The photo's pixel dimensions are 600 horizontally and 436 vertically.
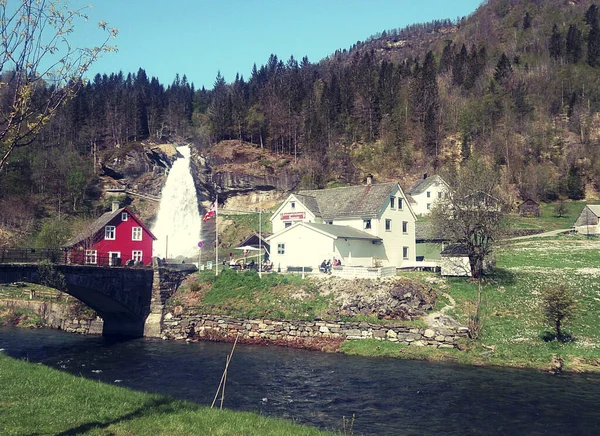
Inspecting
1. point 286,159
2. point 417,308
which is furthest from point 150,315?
point 286,159

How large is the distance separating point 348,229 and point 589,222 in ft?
136

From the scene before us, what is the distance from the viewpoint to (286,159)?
118m

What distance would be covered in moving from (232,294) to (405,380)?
2240 centimetres

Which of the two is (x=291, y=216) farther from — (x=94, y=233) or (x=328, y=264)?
(x=94, y=233)

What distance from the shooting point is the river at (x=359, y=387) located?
2048cm

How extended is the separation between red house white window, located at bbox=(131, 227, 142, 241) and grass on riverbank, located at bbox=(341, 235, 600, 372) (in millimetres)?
33839

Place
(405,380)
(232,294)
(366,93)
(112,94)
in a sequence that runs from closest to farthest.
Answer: (405,380) → (232,294) → (366,93) → (112,94)

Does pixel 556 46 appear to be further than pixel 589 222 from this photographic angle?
Yes

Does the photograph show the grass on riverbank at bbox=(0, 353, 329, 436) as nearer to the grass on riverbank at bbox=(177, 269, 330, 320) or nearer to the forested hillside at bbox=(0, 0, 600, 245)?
the grass on riverbank at bbox=(177, 269, 330, 320)

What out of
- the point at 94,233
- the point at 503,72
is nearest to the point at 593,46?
the point at 503,72

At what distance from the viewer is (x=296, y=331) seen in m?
39.5

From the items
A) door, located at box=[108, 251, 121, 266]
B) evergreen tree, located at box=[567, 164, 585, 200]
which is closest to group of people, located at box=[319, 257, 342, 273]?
door, located at box=[108, 251, 121, 266]

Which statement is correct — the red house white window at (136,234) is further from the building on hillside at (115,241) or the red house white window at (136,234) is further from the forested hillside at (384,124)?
the forested hillside at (384,124)

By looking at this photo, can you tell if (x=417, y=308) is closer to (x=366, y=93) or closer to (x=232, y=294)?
(x=232, y=294)
